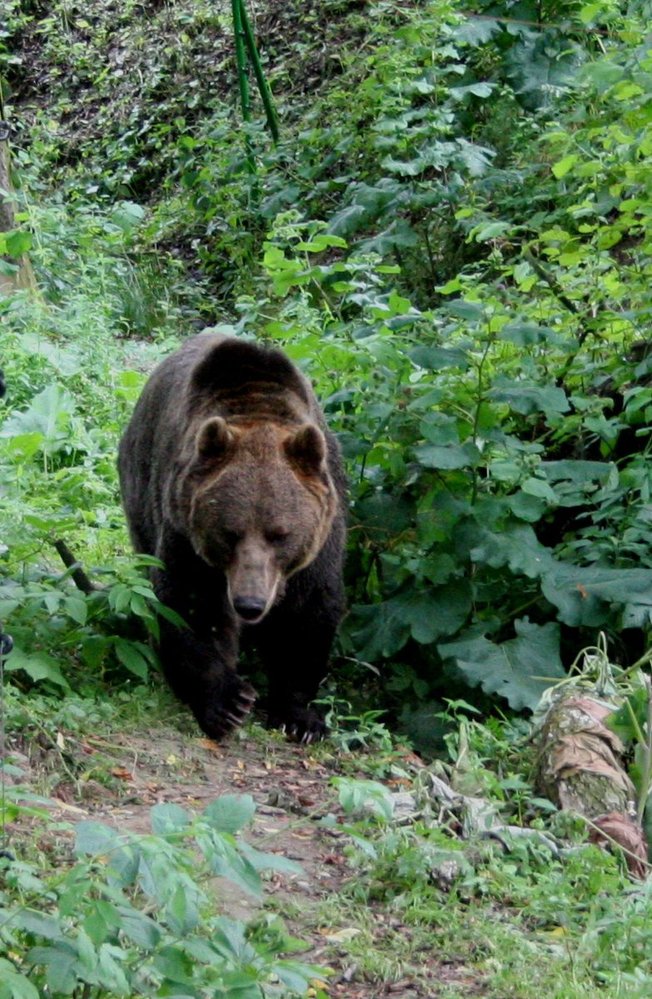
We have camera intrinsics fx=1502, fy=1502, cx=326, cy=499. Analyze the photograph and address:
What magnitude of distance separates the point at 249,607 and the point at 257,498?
0.46 m

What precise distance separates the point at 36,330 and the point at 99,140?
7019mm

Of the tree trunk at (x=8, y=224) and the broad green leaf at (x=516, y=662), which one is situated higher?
the tree trunk at (x=8, y=224)

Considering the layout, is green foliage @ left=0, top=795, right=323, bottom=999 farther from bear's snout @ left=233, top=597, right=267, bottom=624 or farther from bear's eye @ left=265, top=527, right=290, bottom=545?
bear's eye @ left=265, top=527, right=290, bottom=545

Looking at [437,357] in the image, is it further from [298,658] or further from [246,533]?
[298,658]

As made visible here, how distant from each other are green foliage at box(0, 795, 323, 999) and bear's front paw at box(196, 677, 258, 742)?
8.35ft

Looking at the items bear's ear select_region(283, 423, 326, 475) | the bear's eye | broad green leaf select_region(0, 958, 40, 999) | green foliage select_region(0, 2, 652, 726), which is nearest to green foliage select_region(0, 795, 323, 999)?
broad green leaf select_region(0, 958, 40, 999)

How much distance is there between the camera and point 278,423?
5852 millimetres

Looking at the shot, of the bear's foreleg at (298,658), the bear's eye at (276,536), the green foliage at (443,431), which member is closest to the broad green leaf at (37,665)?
the green foliage at (443,431)

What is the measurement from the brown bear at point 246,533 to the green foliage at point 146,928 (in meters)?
2.37

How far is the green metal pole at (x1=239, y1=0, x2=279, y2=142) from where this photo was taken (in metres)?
12.6

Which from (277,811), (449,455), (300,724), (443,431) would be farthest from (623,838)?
(443,431)

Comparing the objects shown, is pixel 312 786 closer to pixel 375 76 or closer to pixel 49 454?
pixel 49 454

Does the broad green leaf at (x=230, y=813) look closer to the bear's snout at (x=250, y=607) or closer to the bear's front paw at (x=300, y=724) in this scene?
the bear's snout at (x=250, y=607)

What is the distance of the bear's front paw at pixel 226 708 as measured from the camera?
5715 mm
